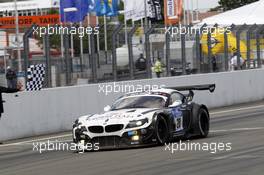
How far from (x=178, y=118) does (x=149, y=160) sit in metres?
3.30

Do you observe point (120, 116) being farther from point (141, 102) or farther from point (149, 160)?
point (149, 160)

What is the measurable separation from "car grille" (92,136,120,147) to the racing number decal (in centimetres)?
144

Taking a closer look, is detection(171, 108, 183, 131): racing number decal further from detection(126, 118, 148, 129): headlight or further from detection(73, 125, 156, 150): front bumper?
detection(126, 118, 148, 129): headlight

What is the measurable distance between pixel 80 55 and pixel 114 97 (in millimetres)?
1949

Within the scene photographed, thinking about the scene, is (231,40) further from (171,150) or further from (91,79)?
(171,150)

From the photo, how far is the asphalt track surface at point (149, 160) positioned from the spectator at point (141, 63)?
27.3 ft

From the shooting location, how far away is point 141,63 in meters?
25.5

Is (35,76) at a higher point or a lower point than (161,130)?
higher

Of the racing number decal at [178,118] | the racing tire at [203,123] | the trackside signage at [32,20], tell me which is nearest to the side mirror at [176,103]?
the racing number decal at [178,118]

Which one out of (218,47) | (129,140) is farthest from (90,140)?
(218,47)

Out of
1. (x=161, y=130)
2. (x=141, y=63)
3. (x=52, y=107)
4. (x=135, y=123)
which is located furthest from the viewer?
(x=141, y=63)

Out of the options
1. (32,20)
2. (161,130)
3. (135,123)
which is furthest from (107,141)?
(32,20)

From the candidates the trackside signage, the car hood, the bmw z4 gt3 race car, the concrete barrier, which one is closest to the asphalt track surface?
the bmw z4 gt3 race car

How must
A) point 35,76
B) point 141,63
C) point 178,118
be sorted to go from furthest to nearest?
point 141,63 < point 35,76 < point 178,118
